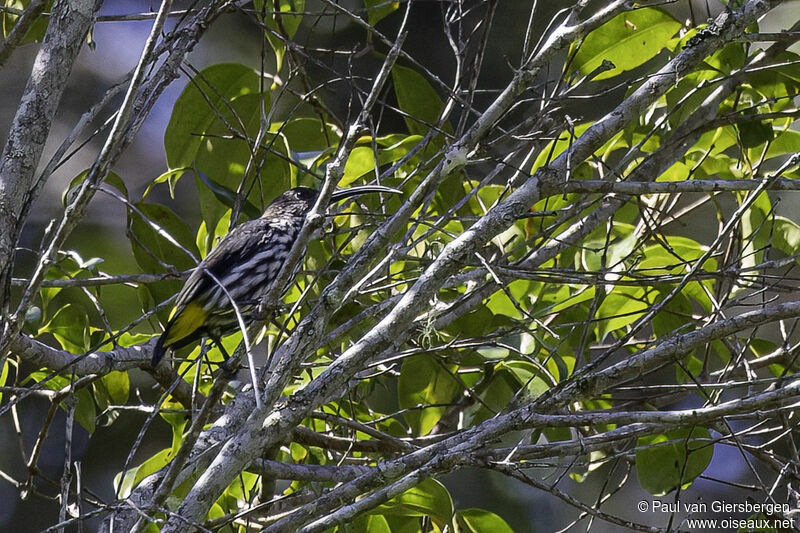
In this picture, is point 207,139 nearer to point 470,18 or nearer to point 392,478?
point 392,478

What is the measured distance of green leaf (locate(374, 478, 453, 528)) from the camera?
→ 2.25m

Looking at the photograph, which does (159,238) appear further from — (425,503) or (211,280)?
(425,503)

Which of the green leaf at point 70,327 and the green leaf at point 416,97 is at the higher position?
the green leaf at point 416,97

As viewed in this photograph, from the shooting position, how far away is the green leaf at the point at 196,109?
2.70m

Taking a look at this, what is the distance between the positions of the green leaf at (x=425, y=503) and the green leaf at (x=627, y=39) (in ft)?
4.29

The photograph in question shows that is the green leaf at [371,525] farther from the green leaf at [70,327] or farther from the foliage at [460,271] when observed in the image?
the green leaf at [70,327]

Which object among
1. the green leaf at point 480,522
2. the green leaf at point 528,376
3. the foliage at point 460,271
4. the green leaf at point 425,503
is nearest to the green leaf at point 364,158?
the foliage at point 460,271

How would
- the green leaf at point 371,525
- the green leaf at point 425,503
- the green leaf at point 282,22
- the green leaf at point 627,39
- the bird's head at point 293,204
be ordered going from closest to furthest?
the green leaf at point 425,503
the green leaf at point 371,525
the green leaf at point 627,39
the green leaf at point 282,22
the bird's head at point 293,204

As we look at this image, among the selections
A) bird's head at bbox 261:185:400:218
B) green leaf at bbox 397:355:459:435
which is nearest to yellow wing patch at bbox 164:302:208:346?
bird's head at bbox 261:185:400:218

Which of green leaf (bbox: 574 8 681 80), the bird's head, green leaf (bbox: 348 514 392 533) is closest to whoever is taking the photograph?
green leaf (bbox: 348 514 392 533)

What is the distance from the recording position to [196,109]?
270cm

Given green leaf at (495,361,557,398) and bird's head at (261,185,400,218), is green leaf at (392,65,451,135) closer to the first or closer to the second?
bird's head at (261,185,400,218)

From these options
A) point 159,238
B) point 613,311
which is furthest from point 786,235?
point 159,238

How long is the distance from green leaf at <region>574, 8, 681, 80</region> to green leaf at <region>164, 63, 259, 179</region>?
1.09 meters
